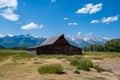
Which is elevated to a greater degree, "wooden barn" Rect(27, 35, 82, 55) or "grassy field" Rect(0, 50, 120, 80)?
"wooden barn" Rect(27, 35, 82, 55)

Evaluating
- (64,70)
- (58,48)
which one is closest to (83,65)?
(64,70)

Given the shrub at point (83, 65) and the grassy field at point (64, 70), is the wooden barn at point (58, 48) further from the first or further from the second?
the shrub at point (83, 65)

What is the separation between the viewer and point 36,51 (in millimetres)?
74000

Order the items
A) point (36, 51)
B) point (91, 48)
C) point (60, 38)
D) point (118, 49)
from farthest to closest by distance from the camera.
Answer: point (91, 48)
point (118, 49)
point (60, 38)
point (36, 51)

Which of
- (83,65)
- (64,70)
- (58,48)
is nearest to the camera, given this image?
(64,70)

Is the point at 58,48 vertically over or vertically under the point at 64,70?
over

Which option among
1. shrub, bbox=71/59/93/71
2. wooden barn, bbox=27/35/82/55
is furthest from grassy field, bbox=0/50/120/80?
wooden barn, bbox=27/35/82/55

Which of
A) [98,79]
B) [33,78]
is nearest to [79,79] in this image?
[98,79]

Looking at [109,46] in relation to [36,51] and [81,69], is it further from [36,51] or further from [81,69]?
[81,69]

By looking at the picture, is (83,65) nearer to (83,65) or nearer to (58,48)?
(83,65)

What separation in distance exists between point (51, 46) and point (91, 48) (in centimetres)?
11870

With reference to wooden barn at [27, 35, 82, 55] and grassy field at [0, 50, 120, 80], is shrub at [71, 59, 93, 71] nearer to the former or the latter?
grassy field at [0, 50, 120, 80]

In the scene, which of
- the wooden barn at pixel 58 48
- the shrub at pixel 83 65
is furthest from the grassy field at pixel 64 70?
the wooden barn at pixel 58 48

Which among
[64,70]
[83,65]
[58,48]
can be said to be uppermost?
[58,48]
